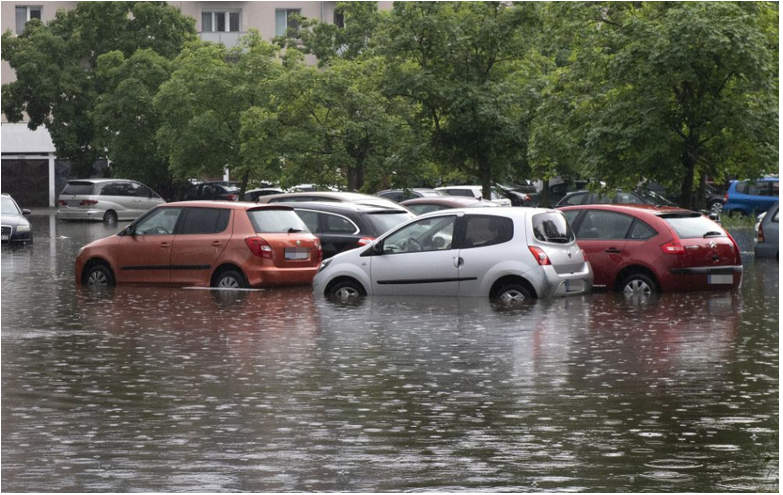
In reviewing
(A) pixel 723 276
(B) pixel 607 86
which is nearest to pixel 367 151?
(B) pixel 607 86

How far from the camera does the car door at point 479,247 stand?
18703 millimetres

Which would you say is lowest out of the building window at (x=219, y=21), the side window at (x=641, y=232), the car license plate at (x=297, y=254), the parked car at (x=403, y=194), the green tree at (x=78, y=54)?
the car license plate at (x=297, y=254)

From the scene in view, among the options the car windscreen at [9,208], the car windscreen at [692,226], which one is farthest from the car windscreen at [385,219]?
the car windscreen at [9,208]

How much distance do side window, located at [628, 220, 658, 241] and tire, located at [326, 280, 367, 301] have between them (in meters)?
3.89

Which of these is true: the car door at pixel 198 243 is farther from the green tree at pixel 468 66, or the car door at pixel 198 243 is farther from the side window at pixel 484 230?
the green tree at pixel 468 66

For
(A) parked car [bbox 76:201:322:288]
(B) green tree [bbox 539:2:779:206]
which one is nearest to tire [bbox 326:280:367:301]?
(A) parked car [bbox 76:201:322:288]

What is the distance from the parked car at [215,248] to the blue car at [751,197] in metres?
29.7

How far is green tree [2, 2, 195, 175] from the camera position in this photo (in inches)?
2653

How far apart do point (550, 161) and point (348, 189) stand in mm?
7949

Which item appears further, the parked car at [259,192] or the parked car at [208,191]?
the parked car at [208,191]

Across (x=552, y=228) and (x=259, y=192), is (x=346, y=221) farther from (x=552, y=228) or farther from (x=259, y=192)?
(x=259, y=192)

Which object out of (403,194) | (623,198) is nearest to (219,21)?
(623,198)

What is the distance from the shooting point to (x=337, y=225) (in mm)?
23156

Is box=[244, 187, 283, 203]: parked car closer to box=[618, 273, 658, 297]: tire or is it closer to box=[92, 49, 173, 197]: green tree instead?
box=[92, 49, 173, 197]: green tree
